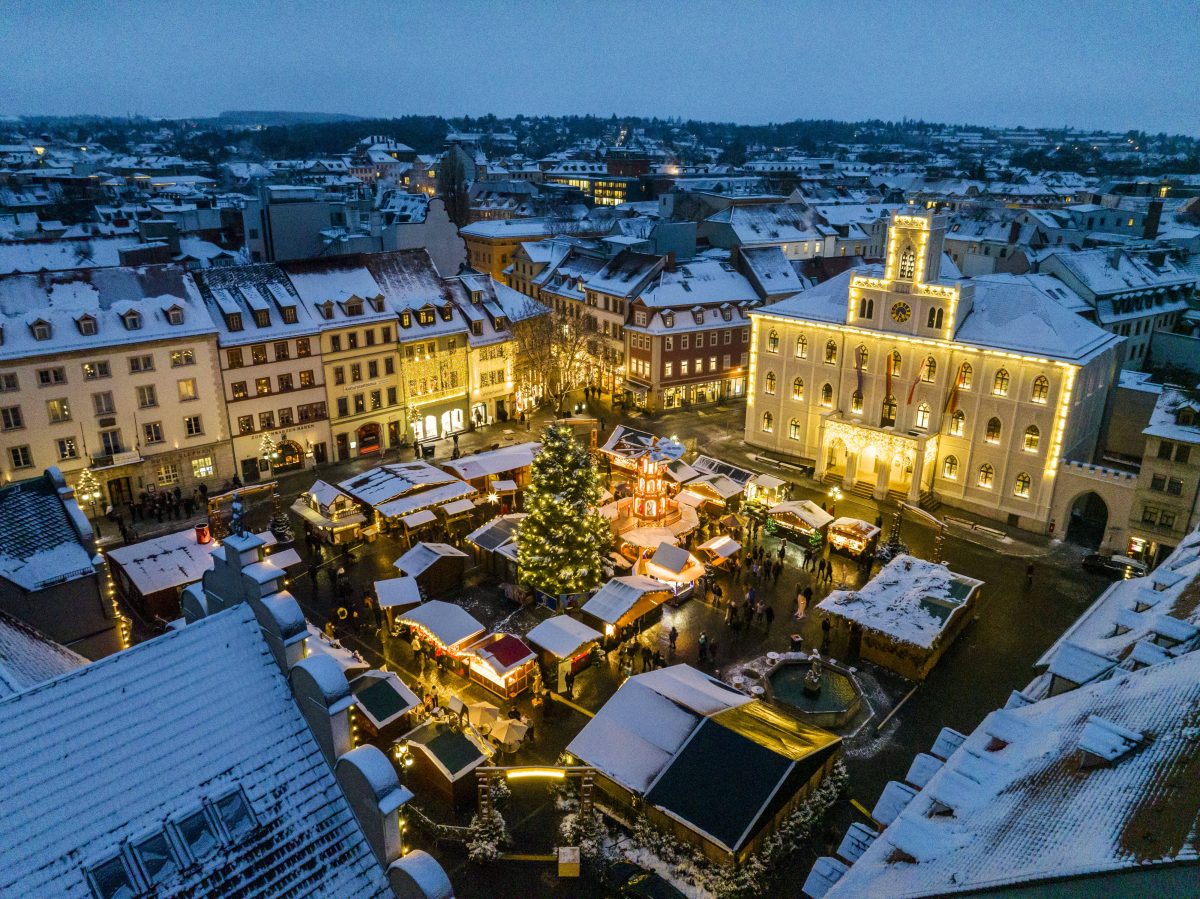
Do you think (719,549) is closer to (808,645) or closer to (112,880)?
(808,645)

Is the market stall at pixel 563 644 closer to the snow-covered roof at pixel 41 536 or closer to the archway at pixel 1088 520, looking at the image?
the snow-covered roof at pixel 41 536

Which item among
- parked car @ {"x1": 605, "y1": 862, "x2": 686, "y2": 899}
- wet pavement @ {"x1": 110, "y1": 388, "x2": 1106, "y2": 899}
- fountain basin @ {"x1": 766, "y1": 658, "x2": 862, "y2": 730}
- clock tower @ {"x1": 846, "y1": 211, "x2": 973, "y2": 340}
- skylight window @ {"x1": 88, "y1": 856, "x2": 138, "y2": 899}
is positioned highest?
clock tower @ {"x1": 846, "y1": 211, "x2": 973, "y2": 340}

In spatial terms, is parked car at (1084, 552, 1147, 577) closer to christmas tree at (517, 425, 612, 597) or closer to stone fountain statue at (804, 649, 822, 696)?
stone fountain statue at (804, 649, 822, 696)

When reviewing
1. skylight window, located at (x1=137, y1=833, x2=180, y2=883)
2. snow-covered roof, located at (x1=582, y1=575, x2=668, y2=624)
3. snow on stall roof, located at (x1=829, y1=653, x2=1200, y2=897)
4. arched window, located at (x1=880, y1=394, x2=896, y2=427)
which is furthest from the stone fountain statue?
arched window, located at (x1=880, y1=394, x2=896, y2=427)

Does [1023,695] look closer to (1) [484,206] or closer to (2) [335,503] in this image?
(2) [335,503]

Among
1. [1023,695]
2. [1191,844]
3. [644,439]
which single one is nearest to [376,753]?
[1191,844]

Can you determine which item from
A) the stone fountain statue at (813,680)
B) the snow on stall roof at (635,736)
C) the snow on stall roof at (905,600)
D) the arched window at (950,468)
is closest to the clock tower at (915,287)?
the arched window at (950,468)

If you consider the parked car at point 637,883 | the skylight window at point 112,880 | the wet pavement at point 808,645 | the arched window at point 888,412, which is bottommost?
the wet pavement at point 808,645
